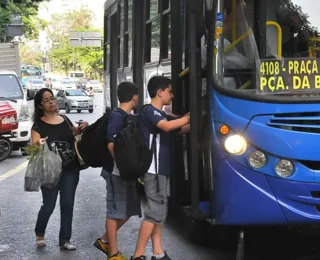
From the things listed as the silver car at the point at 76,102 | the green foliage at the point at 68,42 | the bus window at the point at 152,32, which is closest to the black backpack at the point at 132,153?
the bus window at the point at 152,32

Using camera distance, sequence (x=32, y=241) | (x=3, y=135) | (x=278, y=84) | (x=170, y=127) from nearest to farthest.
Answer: (x=278, y=84), (x=170, y=127), (x=32, y=241), (x=3, y=135)

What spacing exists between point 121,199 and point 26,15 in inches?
1171

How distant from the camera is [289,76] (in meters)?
4.81

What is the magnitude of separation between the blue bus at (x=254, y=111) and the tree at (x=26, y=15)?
24186 mm

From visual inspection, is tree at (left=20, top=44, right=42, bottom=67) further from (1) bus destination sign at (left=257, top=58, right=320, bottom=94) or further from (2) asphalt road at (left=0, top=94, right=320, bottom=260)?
(1) bus destination sign at (left=257, top=58, right=320, bottom=94)

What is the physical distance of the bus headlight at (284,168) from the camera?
469 cm

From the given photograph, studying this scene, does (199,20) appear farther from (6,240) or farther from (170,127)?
(6,240)

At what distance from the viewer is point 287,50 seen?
492cm

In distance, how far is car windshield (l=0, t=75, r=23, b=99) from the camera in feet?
49.5

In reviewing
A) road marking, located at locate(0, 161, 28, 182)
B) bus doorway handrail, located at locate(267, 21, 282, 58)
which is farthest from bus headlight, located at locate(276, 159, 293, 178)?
road marking, located at locate(0, 161, 28, 182)

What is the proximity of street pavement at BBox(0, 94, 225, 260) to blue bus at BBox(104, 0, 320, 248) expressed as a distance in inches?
50.5

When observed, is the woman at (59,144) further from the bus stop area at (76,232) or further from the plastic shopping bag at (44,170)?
the bus stop area at (76,232)

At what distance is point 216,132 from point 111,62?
6941mm

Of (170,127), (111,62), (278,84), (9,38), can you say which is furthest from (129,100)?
(9,38)
